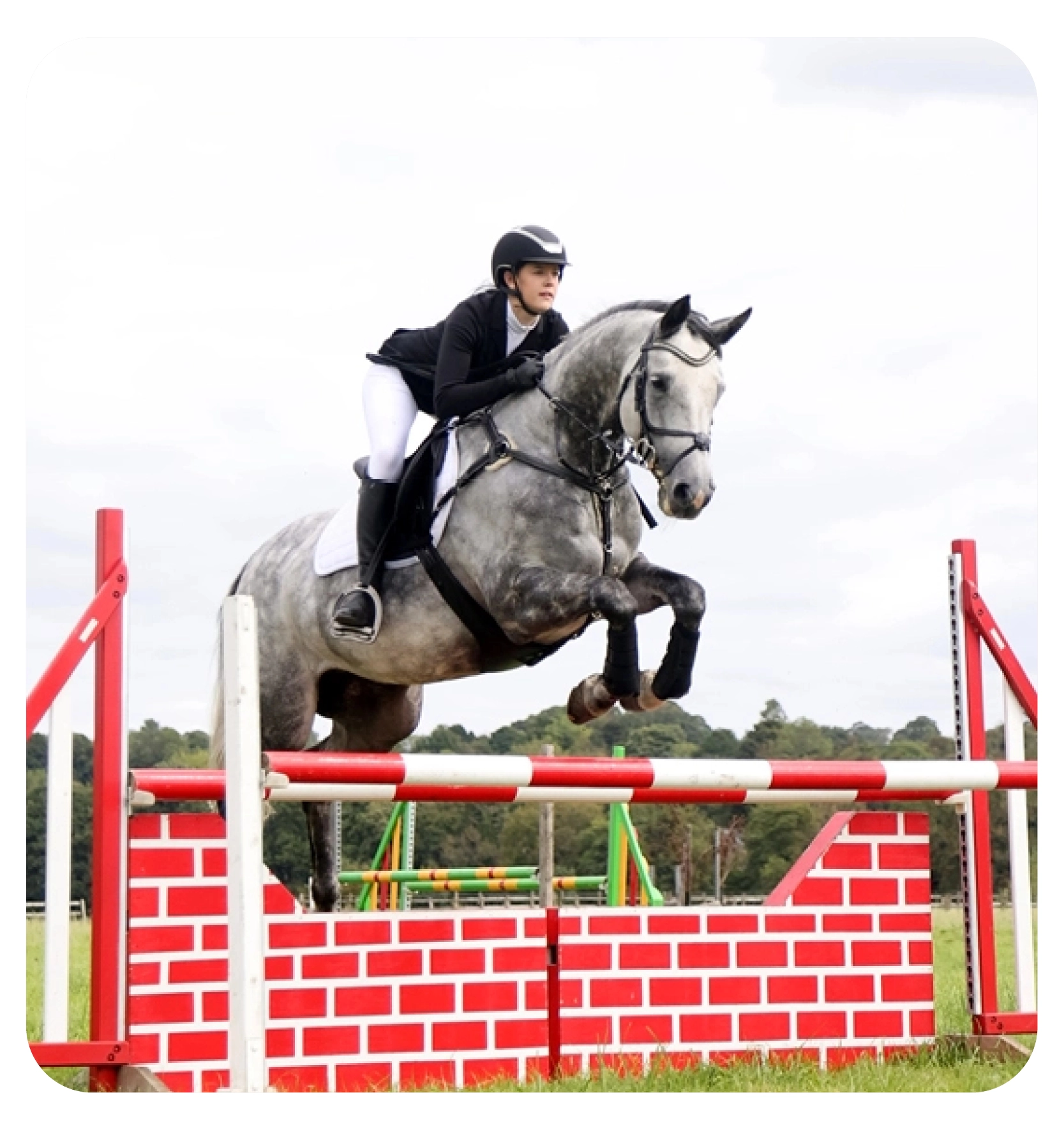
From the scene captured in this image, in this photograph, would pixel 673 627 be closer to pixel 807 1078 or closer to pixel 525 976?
pixel 525 976

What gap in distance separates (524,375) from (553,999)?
183 cm

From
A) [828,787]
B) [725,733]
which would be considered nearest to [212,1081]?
[828,787]

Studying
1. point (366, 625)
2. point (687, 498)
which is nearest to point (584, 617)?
point (687, 498)

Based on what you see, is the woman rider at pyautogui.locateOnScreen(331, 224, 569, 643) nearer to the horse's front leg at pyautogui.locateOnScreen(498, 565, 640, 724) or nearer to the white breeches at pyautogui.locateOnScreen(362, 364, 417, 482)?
the white breeches at pyautogui.locateOnScreen(362, 364, 417, 482)

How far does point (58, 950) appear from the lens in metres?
3.65

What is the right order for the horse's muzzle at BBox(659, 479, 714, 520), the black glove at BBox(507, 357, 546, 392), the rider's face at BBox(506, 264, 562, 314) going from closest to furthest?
the horse's muzzle at BBox(659, 479, 714, 520) < the rider's face at BBox(506, 264, 562, 314) < the black glove at BBox(507, 357, 546, 392)

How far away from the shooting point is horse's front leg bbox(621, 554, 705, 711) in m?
4.39

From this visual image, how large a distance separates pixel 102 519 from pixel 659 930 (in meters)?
1.72

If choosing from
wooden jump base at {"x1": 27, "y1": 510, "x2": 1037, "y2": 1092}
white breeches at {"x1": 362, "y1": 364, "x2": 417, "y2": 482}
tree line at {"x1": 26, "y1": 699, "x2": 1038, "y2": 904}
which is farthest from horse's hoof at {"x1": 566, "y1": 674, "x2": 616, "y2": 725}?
tree line at {"x1": 26, "y1": 699, "x2": 1038, "y2": 904}

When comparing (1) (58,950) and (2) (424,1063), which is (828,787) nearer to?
(2) (424,1063)

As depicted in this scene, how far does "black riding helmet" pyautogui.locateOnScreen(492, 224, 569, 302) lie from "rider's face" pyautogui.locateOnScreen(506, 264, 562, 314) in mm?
25

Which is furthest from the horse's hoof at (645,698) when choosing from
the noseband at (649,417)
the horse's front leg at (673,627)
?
the noseband at (649,417)

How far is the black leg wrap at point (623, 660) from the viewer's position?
4.27 metres

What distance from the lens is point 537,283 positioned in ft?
15.2
